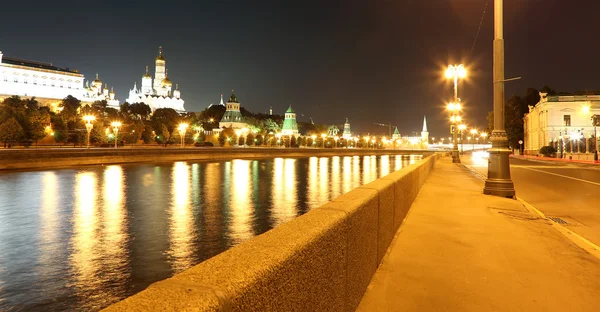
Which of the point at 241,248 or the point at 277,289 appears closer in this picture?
the point at 277,289

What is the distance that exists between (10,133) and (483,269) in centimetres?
7255

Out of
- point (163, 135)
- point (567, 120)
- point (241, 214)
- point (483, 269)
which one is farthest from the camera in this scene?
point (163, 135)

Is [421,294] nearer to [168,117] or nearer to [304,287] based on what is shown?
[304,287]

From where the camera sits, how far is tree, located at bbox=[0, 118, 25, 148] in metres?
61.2

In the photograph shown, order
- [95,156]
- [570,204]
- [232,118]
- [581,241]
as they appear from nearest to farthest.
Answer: [581,241] < [570,204] < [95,156] < [232,118]

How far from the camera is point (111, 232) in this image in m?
9.88

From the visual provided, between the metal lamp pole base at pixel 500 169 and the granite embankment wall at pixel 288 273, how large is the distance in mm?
10110

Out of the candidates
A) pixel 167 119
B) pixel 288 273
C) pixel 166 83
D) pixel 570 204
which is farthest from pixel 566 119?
pixel 166 83

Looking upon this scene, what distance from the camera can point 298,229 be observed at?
10.2 ft

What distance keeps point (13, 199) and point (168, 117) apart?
113m

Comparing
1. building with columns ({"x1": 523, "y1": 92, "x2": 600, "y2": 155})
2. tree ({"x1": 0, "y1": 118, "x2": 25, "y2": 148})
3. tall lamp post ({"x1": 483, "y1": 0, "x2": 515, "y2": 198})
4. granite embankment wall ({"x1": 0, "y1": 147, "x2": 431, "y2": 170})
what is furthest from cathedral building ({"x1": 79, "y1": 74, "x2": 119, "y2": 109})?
tall lamp post ({"x1": 483, "y1": 0, "x2": 515, "y2": 198})

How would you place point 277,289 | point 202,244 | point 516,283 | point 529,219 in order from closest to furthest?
point 277,289, point 516,283, point 202,244, point 529,219

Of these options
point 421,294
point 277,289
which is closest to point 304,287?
point 277,289

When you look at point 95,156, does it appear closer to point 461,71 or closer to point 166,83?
point 461,71
